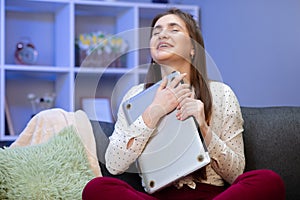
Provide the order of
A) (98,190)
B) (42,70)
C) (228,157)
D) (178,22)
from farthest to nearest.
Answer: (42,70) < (178,22) < (228,157) < (98,190)

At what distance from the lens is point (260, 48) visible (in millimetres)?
2906

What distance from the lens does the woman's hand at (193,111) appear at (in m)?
1.73

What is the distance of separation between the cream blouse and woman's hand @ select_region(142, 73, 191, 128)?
0.03 m

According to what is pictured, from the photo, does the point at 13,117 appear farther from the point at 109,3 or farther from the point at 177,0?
the point at 177,0

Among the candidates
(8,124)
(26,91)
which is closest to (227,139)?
(8,124)

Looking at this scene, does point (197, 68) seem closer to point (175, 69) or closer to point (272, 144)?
point (175, 69)

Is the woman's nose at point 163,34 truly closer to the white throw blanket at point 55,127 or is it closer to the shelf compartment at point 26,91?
the white throw blanket at point 55,127

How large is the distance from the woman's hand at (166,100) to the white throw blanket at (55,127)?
1.13 feet

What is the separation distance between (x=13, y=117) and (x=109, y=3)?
0.94 meters

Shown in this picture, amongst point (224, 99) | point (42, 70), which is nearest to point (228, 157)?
point (224, 99)

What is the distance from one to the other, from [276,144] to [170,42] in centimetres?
57

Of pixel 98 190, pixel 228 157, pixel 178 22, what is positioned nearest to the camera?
pixel 98 190

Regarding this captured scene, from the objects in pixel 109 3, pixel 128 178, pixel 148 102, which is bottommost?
pixel 128 178

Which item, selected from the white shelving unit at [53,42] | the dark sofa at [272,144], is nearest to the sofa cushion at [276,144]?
the dark sofa at [272,144]
